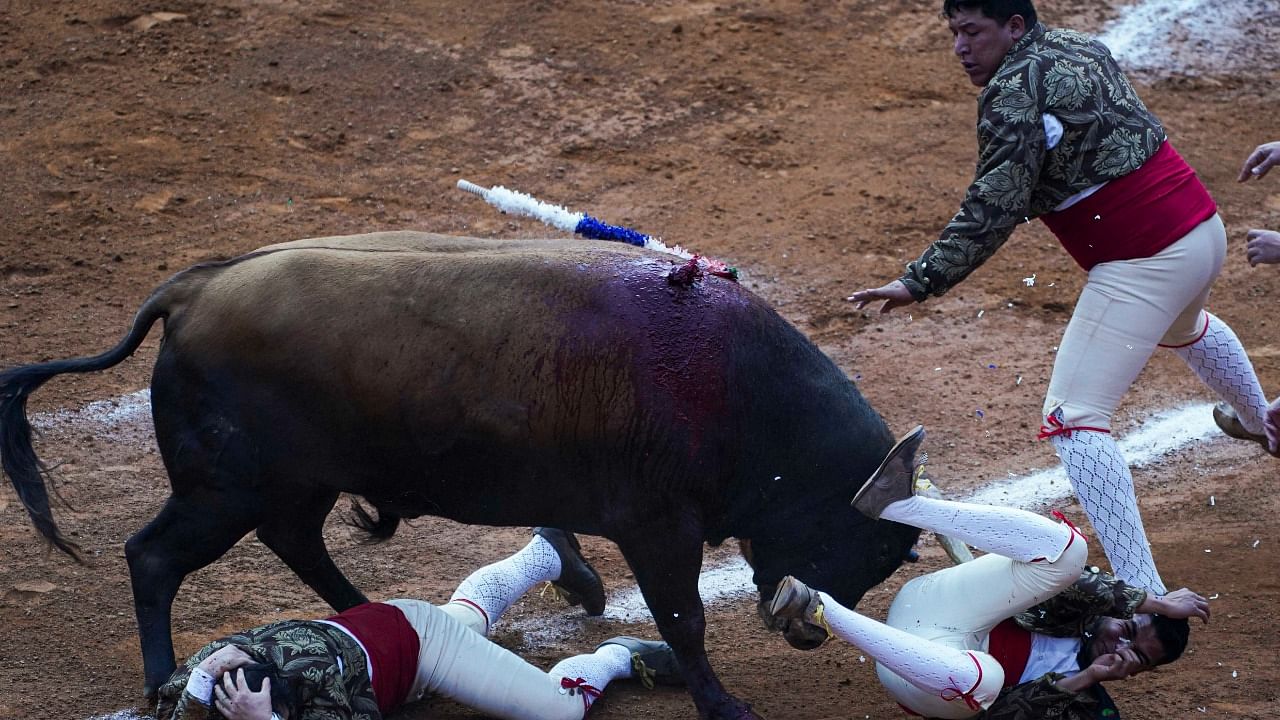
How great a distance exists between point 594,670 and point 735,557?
4.71ft

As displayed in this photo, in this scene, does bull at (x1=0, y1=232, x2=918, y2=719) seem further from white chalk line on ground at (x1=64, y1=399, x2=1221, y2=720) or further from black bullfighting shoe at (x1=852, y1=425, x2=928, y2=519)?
white chalk line on ground at (x1=64, y1=399, x2=1221, y2=720)

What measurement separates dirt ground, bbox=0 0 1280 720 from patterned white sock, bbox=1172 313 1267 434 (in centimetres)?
75

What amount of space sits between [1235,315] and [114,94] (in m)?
7.37

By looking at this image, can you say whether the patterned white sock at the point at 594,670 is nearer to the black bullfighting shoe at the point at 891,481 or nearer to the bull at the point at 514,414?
the bull at the point at 514,414

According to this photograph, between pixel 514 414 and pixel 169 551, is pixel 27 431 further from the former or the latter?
pixel 514 414

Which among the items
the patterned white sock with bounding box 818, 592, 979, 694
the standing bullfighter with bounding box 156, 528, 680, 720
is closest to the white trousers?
the standing bullfighter with bounding box 156, 528, 680, 720

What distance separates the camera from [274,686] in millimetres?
3930

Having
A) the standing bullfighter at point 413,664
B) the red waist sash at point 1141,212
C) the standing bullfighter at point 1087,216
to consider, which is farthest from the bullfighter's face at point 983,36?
the standing bullfighter at point 413,664

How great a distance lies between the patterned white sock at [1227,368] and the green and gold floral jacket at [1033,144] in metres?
1.00

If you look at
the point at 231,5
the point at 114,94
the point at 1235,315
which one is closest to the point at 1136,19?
the point at 1235,315

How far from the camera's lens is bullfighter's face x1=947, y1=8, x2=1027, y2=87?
4.69 meters

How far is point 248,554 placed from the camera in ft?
19.7

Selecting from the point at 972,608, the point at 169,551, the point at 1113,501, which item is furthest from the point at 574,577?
the point at 1113,501

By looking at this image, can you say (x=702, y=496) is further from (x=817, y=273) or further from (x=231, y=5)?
(x=231, y=5)
